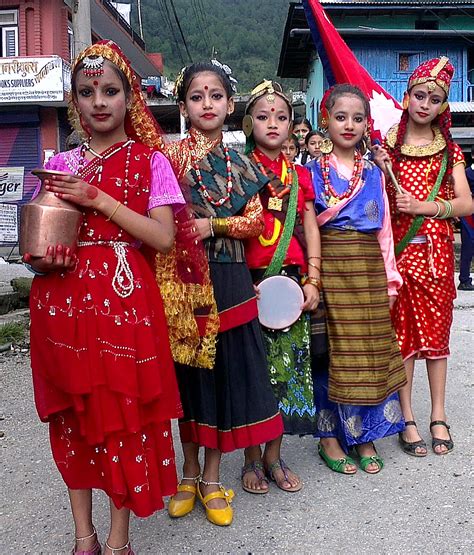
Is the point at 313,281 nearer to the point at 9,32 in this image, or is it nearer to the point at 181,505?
the point at 181,505

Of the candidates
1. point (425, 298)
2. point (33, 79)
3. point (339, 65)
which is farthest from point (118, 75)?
point (33, 79)

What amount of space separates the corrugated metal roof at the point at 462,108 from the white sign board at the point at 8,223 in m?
11.1

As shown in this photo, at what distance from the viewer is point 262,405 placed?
2496mm

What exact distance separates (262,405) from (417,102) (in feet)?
5.47

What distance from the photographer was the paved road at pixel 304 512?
2.28 m

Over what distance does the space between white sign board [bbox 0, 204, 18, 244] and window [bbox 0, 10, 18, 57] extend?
428 cm

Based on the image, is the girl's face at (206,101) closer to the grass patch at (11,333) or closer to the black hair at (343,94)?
the black hair at (343,94)

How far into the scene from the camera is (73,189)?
5.87 feet

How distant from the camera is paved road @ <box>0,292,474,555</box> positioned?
7.47 feet

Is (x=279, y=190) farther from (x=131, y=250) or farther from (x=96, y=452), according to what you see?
(x=96, y=452)

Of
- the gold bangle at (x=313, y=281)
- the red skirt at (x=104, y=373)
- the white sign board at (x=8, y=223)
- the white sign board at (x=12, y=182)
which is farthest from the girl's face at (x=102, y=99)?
the white sign board at (x=12, y=182)

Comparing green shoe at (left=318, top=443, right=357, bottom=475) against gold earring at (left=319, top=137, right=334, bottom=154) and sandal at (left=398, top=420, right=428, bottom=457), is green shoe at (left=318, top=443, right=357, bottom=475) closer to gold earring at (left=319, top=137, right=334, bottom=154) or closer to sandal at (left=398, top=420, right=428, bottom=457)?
sandal at (left=398, top=420, right=428, bottom=457)

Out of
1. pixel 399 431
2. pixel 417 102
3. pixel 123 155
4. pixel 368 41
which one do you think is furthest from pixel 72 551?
pixel 368 41

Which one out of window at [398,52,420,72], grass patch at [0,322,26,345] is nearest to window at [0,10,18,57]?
window at [398,52,420,72]
